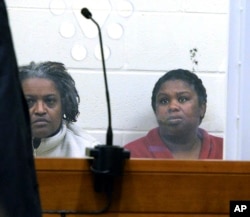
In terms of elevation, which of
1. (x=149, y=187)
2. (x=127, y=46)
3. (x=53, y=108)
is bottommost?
(x=149, y=187)

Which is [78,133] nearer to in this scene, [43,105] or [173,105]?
[43,105]

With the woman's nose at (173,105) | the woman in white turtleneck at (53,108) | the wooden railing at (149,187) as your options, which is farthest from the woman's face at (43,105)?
the wooden railing at (149,187)

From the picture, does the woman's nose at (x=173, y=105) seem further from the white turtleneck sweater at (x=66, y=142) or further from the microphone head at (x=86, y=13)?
the microphone head at (x=86, y=13)

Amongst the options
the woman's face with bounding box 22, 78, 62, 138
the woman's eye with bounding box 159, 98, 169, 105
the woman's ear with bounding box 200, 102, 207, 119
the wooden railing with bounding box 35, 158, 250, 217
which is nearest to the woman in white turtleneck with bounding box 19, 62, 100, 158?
the woman's face with bounding box 22, 78, 62, 138

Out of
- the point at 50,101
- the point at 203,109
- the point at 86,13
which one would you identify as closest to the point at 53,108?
the point at 50,101

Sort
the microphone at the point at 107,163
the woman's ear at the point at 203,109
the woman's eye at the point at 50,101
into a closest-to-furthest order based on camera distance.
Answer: the microphone at the point at 107,163, the woman's eye at the point at 50,101, the woman's ear at the point at 203,109

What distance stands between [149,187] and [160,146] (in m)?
0.65

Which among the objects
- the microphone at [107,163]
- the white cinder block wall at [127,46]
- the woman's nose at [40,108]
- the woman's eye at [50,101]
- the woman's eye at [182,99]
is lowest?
the microphone at [107,163]

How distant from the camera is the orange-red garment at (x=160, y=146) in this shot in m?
1.80

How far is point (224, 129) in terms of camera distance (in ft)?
6.39

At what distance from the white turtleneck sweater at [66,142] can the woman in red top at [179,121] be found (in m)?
0.14

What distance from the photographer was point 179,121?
6.12 ft

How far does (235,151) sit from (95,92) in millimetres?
466

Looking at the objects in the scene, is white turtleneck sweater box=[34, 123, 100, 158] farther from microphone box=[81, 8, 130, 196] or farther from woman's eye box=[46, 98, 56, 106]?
microphone box=[81, 8, 130, 196]
